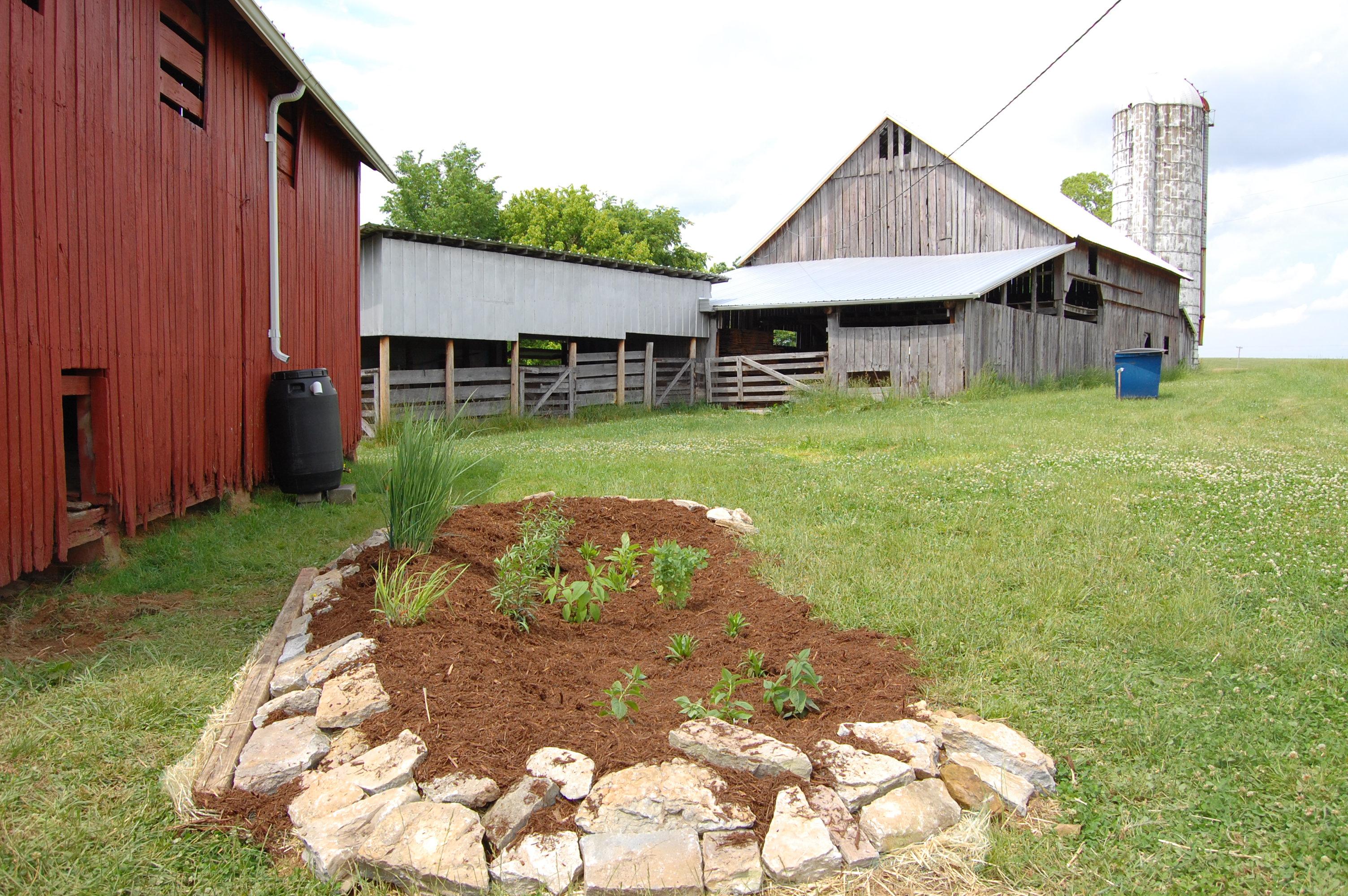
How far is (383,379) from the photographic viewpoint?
640 inches

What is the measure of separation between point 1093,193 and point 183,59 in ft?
162

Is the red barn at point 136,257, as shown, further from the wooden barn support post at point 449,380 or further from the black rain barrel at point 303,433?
the wooden barn support post at point 449,380

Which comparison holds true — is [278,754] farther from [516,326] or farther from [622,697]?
[516,326]

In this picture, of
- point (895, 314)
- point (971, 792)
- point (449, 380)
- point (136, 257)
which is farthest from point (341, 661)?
point (895, 314)

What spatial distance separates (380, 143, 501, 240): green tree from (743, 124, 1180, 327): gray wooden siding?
791 inches

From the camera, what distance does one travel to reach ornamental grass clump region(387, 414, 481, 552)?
5609mm

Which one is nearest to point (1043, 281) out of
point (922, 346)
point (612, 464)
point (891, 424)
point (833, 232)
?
point (833, 232)

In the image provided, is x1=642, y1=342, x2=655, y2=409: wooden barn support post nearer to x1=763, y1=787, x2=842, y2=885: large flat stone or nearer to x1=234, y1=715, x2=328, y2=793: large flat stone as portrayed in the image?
x1=234, y1=715, x2=328, y2=793: large flat stone

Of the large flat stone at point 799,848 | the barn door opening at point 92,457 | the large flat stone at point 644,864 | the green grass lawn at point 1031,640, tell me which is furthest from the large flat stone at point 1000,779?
the barn door opening at point 92,457

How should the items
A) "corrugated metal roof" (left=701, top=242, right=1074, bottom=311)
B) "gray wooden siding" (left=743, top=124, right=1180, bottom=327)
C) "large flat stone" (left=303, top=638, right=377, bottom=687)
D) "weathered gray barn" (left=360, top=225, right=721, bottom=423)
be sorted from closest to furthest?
"large flat stone" (left=303, top=638, right=377, bottom=687)
"weathered gray barn" (left=360, top=225, right=721, bottom=423)
"corrugated metal roof" (left=701, top=242, right=1074, bottom=311)
"gray wooden siding" (left=743, top=124, right=1180, bottom=327)

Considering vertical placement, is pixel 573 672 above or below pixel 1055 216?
below

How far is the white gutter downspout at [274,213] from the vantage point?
8.98 m

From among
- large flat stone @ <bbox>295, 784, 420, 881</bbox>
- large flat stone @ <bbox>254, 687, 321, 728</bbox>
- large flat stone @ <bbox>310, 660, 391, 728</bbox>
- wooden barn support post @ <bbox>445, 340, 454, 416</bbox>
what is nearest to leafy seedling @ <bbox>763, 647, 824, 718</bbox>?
large flat stone @ <bbox>295, 784, 420, 881</bbox>

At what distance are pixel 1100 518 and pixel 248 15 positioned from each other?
7.72 m
